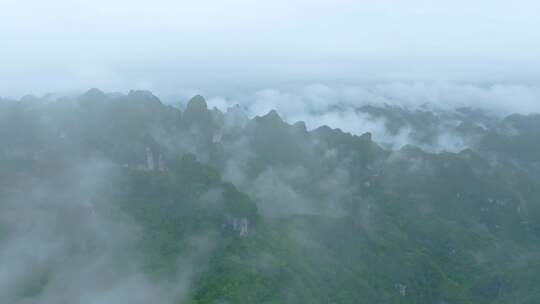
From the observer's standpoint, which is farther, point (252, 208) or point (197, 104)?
point (197, 104)

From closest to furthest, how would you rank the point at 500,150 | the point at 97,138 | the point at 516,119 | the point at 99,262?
the point at 99,262 < the point at 97,138 < the point at 500,150 < the point at 516,119

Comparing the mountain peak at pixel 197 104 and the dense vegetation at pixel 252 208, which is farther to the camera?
the mountain peak at pixel 197 104

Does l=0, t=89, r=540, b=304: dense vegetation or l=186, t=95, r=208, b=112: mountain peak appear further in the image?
l=186, t=95, r=208, b=112: mountain peak

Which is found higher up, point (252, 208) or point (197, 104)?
point (197, 104)

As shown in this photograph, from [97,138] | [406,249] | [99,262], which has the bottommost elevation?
[406,249]

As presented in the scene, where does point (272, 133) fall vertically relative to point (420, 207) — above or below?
above

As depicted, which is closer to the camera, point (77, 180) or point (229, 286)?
point (229, 286)

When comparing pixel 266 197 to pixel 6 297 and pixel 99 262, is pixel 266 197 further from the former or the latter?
pixel 6 297

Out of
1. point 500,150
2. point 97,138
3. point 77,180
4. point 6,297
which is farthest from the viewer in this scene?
point 500,150

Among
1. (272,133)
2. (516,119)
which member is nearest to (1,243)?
(272,133)

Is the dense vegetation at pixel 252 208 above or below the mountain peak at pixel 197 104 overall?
below

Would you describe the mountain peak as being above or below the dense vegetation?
above
